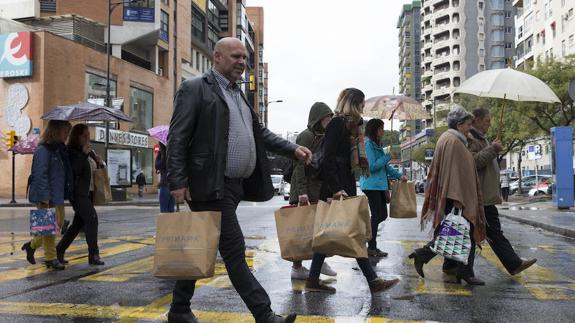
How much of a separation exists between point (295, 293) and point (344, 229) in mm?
1172

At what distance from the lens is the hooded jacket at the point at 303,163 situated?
6.09 metres

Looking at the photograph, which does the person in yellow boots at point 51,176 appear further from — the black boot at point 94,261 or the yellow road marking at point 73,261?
the black boot at point 94,261

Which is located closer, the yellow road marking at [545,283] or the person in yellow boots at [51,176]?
the yellow road marking at [545,283]

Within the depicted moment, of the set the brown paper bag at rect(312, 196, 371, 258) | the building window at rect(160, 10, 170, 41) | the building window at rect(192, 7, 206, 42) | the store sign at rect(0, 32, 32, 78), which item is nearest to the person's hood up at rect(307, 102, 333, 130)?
the brown paper bag at rect(312, 196, 371, 258)

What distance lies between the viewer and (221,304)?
5.03m

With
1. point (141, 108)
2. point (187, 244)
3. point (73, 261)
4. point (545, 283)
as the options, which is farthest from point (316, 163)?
point (141, 108)

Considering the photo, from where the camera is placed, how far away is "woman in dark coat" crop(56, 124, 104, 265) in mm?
7125

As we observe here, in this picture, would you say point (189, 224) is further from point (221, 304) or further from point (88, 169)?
point (88, 169)

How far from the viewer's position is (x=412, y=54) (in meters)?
136

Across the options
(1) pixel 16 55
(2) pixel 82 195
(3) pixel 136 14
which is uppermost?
(3) pixel 136 14

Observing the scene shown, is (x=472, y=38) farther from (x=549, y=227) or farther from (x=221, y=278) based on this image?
(x=221, y=278)

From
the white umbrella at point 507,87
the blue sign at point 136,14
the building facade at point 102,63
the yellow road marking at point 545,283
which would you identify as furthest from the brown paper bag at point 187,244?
the blue sign at point 136,14

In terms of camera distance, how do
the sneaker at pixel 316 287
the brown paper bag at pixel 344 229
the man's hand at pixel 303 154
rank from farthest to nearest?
1. the sneaker at pixel 316 287
2. the brown paper bag at pixel 344 229
3. the man's hand at pixel 303 154

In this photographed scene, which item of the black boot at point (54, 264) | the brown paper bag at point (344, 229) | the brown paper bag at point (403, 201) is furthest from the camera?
the brown paper bag at point (403, 201)
